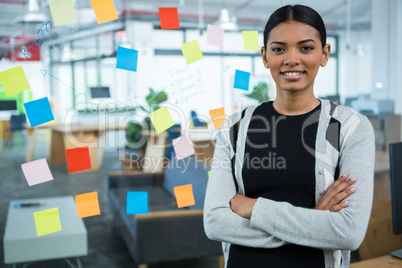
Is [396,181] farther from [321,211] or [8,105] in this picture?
[8,105]

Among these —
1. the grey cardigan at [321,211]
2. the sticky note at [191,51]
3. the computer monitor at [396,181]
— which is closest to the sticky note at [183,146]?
the sticky note at [191,51]

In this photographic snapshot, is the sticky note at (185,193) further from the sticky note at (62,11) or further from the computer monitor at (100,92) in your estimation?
the sticky note at (62,11)

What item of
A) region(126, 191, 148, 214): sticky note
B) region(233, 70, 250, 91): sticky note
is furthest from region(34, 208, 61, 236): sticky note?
region(233, 70, 250, 91): sticky note

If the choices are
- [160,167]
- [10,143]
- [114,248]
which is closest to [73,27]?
[160,167]

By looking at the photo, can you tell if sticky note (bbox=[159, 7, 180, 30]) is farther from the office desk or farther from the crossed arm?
the office desk

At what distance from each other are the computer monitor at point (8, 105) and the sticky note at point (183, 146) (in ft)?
2.51

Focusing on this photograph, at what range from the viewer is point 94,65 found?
2068 millimetres

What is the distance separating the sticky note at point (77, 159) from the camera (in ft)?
5.76

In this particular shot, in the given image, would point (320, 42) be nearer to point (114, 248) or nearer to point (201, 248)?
point (201, 248)

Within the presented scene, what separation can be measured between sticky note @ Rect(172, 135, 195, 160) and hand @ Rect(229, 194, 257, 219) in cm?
78

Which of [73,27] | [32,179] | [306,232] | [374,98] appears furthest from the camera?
[374,98]

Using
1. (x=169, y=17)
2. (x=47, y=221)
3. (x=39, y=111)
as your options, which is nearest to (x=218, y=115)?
(x=169, y=17)

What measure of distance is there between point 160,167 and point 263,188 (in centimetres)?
105

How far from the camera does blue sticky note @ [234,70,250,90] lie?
82.9 inches
